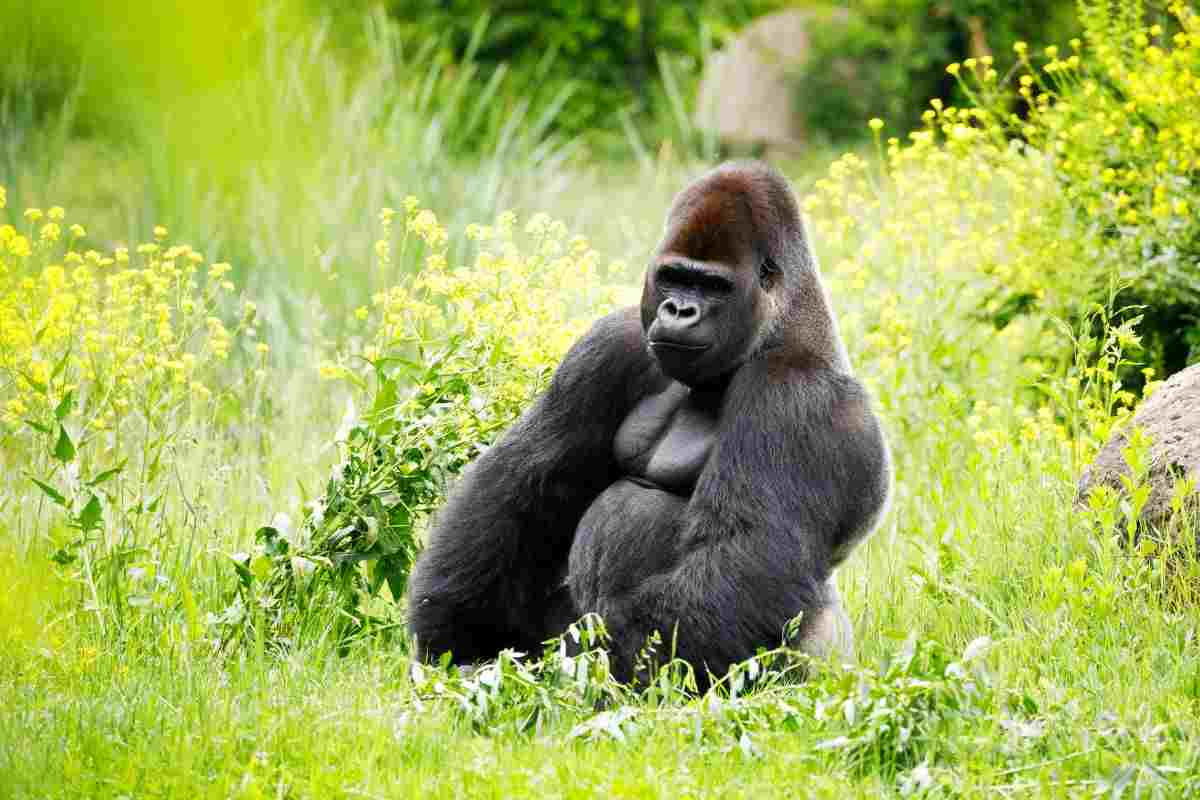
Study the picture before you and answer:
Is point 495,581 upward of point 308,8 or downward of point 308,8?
downward

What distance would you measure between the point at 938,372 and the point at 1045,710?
120 inches

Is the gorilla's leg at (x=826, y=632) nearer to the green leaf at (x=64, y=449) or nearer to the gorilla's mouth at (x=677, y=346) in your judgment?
the gorilla's mouth at (x=677, y=346)

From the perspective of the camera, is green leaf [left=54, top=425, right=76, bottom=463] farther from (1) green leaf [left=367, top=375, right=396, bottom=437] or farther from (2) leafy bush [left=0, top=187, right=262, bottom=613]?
(1) green leaf [left=367, top=375, right=396, bottom=437]

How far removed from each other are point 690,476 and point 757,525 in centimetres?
34

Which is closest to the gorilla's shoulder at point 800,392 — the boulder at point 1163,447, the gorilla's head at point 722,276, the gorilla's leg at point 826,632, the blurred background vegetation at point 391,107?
the gorilla's head at point 722,276

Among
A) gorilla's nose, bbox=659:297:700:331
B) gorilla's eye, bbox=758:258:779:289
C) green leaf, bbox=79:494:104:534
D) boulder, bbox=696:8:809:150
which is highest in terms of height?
gorilla's eye, bbox=758:258:779:289

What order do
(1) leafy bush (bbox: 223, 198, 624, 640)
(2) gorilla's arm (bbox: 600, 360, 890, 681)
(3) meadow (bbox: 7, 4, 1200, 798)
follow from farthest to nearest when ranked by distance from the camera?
1. (1) leafy bush (bbox: 223, 198, 624, 640)
2. (2) gorilla's arm (bbox: 600, 360, 890, 681)
3. (3) meadow (bbox: 7, 4, 1200, 798)

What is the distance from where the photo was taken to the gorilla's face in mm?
3727

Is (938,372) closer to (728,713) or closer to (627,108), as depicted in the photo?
(728,713)

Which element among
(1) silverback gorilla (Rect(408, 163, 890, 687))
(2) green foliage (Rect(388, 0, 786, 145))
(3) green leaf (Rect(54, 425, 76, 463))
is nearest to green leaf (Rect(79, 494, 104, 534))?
(3) green leaf (Rect(54, 425, 76, 463))

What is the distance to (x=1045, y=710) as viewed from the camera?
3.31 m

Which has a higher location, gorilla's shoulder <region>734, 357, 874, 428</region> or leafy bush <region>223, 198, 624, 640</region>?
gorilla's shoulder <region>734, 357, 874, 428</region>

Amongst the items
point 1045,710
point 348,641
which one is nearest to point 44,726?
point 348,641

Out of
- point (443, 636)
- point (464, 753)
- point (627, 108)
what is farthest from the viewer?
point (627, 108)
